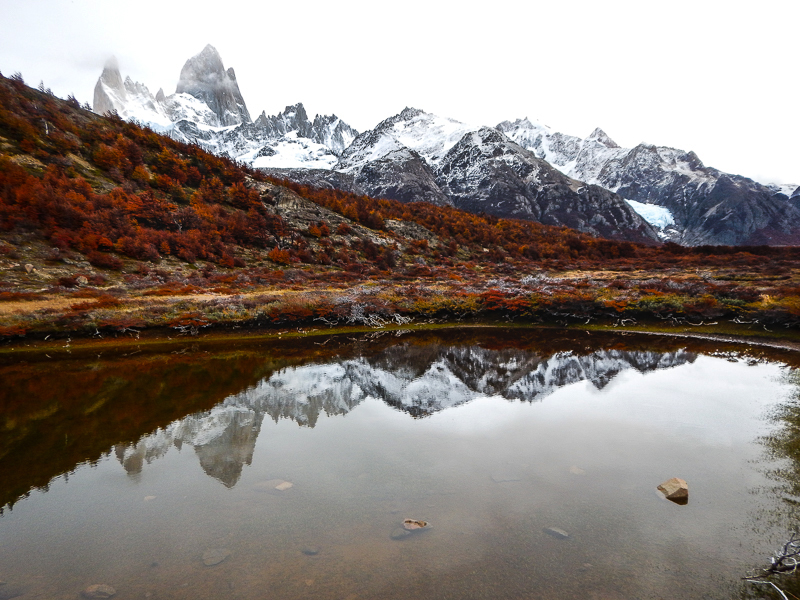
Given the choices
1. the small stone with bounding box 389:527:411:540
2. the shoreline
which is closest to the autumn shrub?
the shoreline

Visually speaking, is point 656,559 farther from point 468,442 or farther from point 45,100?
point 45,100

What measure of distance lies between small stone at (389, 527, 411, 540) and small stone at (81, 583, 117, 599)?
4.12 m

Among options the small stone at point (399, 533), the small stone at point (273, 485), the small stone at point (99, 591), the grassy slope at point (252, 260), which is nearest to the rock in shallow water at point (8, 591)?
the small stone at point (99, 591)

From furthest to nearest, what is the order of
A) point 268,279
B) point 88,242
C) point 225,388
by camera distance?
point 268,279 < point 88,242 < point 225,388

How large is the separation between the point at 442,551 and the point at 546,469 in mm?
3627

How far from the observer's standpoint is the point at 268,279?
1567 inches

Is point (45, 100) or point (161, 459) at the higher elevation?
point (45, 100)

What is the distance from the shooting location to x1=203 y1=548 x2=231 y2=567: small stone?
5.89 meters

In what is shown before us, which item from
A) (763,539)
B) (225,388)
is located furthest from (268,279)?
(763,539)

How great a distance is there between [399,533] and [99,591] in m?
4.47

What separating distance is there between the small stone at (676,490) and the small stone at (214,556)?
8239 mm

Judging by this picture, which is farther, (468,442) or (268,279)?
(268,279)

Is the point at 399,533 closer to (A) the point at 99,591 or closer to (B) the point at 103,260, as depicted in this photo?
(A) the point at 99,591

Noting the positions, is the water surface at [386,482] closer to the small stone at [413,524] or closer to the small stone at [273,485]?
the small stone at [273,485]
